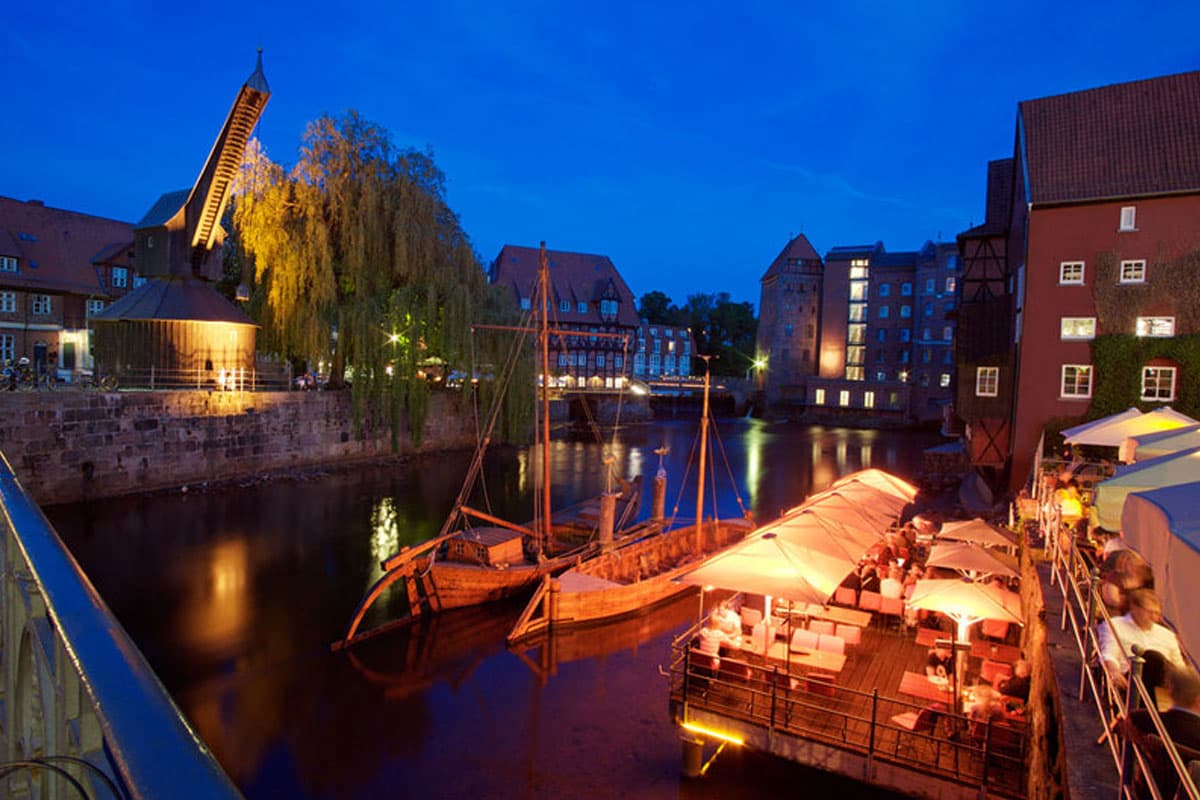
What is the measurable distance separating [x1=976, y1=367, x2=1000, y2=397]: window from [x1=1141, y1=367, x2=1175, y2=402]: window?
494cm

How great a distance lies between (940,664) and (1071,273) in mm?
17078

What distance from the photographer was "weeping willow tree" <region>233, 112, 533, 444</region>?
2997 cm

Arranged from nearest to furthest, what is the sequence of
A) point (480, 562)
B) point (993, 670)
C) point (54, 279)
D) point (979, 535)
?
point (993, 670) < point (979, 535) < point (480, 562) < point (54, 279)

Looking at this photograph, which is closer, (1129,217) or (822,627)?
(822,627)

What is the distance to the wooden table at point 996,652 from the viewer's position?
34.1 ft

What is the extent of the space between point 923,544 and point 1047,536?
622 centimetres

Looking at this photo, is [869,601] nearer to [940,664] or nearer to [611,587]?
[940,664]

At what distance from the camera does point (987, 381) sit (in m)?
26.8

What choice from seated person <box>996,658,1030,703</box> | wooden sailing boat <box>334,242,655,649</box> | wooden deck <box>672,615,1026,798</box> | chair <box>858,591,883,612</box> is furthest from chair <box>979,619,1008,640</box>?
wooden sailing boat <box>334,242,655,649</box>

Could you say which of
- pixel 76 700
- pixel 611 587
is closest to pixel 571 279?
pixel 611 587

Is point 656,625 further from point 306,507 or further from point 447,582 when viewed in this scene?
point 306,507

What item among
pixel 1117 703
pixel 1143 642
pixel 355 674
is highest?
pixel 1143 642

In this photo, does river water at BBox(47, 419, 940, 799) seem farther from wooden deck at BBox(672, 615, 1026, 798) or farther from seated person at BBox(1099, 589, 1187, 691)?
seated person at BBox(1099, 589, 1187, 691)

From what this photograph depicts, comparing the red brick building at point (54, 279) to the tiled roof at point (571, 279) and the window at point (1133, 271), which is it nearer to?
the tiled roof at point (571, 279)
